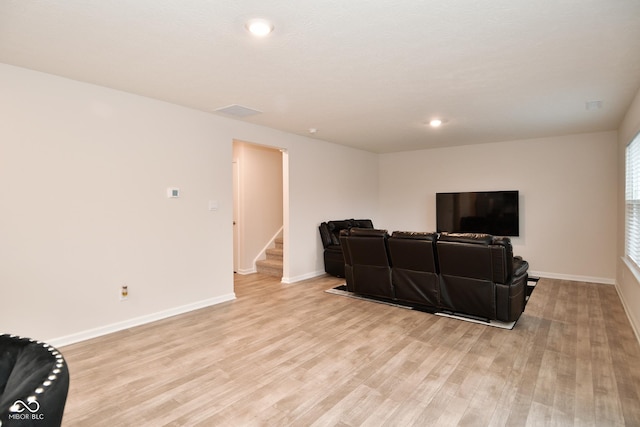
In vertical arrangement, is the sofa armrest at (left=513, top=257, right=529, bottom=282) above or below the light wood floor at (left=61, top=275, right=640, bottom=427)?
above

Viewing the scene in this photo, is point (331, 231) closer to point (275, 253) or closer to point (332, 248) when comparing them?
point (332, 248)

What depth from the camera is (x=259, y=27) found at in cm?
226

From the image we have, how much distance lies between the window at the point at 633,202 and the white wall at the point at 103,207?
15.4 ft

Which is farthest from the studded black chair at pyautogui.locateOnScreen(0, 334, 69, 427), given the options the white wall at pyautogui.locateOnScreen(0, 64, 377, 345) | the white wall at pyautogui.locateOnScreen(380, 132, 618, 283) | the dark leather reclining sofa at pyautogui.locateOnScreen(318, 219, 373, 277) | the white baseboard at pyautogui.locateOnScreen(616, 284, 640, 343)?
the white wall at pyautogui.locateOnScreen(380, 132, 618, 283)

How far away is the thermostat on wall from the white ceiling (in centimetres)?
102

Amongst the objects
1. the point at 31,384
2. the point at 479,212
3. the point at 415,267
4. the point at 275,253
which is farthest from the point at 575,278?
the point at 31,384

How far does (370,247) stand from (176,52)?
2.99m

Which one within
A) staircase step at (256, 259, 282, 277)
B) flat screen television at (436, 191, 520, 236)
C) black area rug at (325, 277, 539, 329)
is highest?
flat screen television at (436, 191, 520, 236)

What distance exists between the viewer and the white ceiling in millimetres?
2090

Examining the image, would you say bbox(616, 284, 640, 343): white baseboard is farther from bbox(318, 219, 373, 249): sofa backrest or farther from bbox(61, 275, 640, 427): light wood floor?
bbox(318, 219, 373, 249): sofa backrest

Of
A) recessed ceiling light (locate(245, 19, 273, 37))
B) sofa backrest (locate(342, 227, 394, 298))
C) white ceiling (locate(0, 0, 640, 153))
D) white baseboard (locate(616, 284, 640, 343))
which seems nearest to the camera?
white ceiling (locate(0, 0, 640, 153))

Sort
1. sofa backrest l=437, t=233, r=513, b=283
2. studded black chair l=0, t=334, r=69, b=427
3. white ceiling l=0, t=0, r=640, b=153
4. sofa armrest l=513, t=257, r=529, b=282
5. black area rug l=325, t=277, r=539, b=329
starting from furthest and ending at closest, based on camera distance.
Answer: black area rug l=325, t=277, r=539, b=329 < sofa armrest l=513, t=257, r=529, b=282 < sofa backrest l=437, t=233, r=513, b=283 < white ceiling l=0, t=0, r=640, b=153 < studded black chair l=0, t=334, r=69, b=427

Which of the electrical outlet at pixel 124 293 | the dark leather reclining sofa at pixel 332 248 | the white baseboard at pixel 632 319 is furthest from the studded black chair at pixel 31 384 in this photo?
the dark leather reclining sofa at pixel 332 248

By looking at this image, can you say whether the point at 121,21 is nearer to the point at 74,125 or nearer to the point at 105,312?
the point at 74,125
